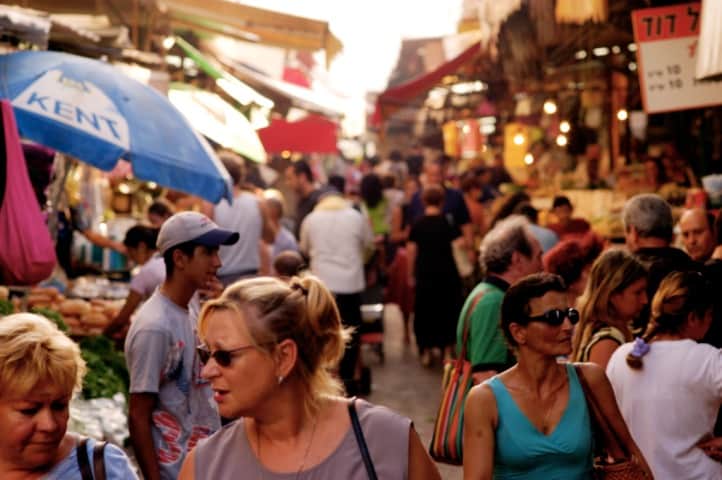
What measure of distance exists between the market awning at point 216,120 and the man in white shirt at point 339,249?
0.96 m

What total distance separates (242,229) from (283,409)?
27.6 feet

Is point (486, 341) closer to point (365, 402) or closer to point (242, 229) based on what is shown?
point (365, 402)

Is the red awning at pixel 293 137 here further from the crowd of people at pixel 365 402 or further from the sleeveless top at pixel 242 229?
the crowd of people at pixel 365 402

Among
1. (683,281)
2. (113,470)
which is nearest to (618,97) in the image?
(683,281)

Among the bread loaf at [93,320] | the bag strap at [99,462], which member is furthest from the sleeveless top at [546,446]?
the bread loaf at [93,320]

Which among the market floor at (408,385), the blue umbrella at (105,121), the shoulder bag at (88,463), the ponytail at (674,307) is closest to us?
the shoulder bag at (88,463)

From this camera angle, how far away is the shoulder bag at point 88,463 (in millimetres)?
3840

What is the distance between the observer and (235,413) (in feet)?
11.9

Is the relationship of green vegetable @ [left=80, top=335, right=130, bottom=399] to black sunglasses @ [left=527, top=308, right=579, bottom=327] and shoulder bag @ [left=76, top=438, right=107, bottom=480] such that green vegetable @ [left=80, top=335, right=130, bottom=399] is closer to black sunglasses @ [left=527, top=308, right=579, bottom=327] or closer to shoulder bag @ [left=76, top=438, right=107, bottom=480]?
black sunglasses @ [left=527, top=308, right=579, bottom=327]

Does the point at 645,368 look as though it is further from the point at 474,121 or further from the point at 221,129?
the point at 474,121

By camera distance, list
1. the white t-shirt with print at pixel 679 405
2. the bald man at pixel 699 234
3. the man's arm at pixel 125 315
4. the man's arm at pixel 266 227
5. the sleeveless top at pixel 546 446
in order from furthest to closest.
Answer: the man's arm at pixel 266 227 → the man's arm at pixel 125 315 → the bald man at pixel 699 234 → the white t-shirt with print at pixel 679 405 → the sleeveless top at pixel 546 446

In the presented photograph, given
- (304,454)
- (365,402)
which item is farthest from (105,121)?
(304,454)

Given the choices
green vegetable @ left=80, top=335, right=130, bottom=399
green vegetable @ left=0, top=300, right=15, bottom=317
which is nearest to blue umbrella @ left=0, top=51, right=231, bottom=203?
green vegetable @ left=0, top=300, right=15, bottom=317

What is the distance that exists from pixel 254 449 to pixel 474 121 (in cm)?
2165
